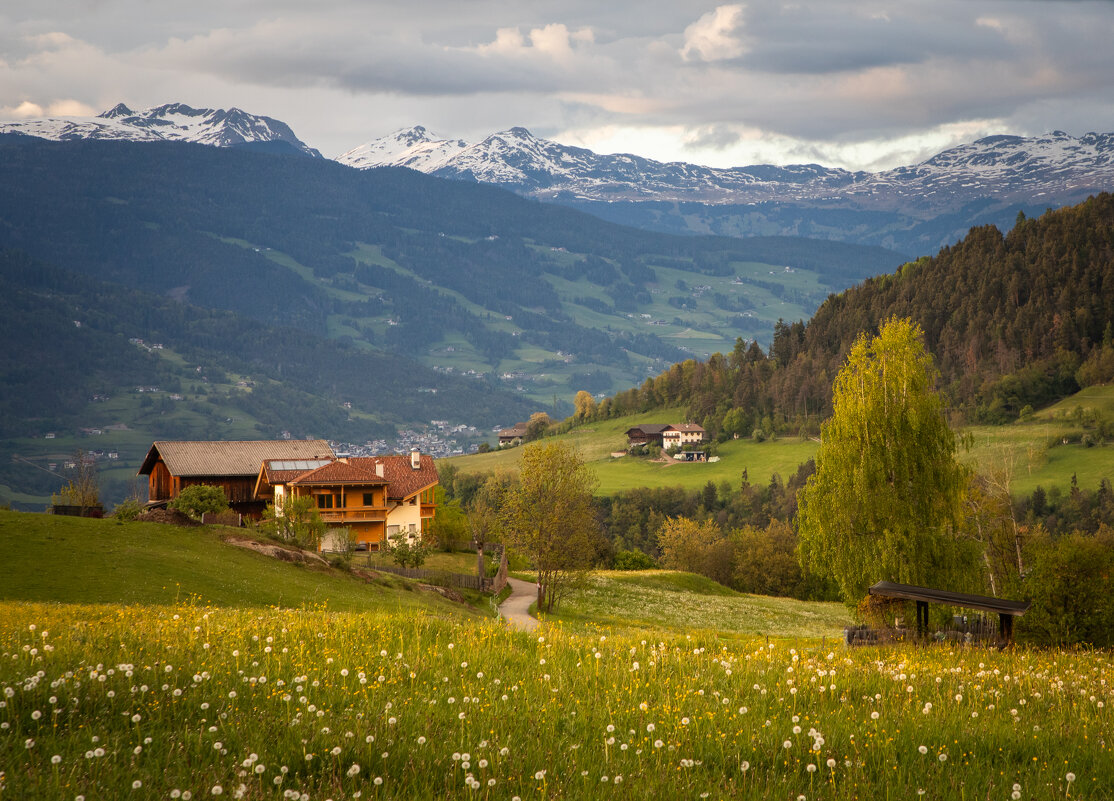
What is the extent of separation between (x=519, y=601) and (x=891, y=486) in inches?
1026

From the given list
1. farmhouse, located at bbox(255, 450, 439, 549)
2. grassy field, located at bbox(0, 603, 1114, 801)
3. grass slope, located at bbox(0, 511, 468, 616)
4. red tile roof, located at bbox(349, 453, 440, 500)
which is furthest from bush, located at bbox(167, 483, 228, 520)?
grassy field, located at bbox(0, 603, 1114, 801)

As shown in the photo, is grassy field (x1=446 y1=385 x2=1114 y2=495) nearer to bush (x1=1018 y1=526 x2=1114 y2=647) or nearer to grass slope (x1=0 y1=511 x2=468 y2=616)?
bush (x1=1018 y1=526 x2=1114 y2=647)

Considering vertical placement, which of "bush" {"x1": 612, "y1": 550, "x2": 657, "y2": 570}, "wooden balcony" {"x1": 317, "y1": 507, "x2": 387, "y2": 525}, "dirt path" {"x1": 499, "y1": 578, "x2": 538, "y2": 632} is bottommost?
"bush" {"x1": 612, "y1": 550, "x2": 657, "y2": 570}

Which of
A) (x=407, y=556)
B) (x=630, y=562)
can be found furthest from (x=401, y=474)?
(x=630, y=562)

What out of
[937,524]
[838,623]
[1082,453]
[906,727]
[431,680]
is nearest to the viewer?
[906,727]

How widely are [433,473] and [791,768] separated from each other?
66046mm

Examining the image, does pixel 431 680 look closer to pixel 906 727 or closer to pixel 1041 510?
pixel 906 727

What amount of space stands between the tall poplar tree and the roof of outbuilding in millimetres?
49022

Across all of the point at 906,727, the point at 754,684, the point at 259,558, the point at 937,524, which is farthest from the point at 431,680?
the point at 259,558

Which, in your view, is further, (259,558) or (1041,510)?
(1041,510)

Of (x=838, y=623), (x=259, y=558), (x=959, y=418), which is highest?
(x=959, y=418)

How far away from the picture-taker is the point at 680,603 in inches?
2402

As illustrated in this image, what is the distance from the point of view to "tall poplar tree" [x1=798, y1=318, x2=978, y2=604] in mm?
32219

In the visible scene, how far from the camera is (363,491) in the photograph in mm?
66062
